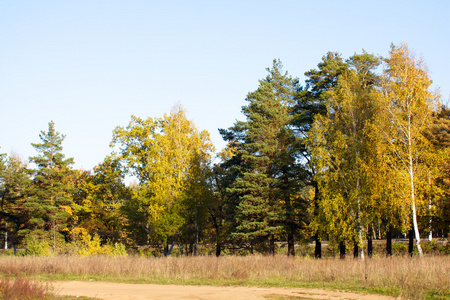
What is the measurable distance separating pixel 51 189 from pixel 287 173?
89.9ft

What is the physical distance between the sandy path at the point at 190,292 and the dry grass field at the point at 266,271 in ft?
3.88

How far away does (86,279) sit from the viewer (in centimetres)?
1912

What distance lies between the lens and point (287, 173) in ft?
105

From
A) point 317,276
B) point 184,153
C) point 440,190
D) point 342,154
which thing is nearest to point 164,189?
point 184,153

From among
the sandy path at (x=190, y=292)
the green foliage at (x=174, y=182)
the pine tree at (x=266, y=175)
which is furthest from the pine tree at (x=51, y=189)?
the sandy path at (x=190, y=292)

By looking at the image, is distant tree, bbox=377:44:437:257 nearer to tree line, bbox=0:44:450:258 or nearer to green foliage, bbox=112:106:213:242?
tree line, bbox=0:44:450:258

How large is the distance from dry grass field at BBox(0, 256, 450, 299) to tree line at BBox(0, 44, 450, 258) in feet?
18.7

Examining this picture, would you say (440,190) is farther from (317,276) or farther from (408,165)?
(317,276)

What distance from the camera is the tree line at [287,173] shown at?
23.6m

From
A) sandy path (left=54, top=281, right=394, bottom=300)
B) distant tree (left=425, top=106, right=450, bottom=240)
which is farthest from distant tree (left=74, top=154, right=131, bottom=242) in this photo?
distant tree (left=425, top=106, right=450, bottom=240)

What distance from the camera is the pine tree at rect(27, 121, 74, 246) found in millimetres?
43487

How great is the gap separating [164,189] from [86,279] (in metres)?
11.6

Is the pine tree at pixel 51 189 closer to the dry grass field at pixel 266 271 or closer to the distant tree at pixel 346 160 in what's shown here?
the dry grass field at pixel 266 271

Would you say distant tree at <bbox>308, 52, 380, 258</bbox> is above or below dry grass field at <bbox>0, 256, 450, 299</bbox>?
above
